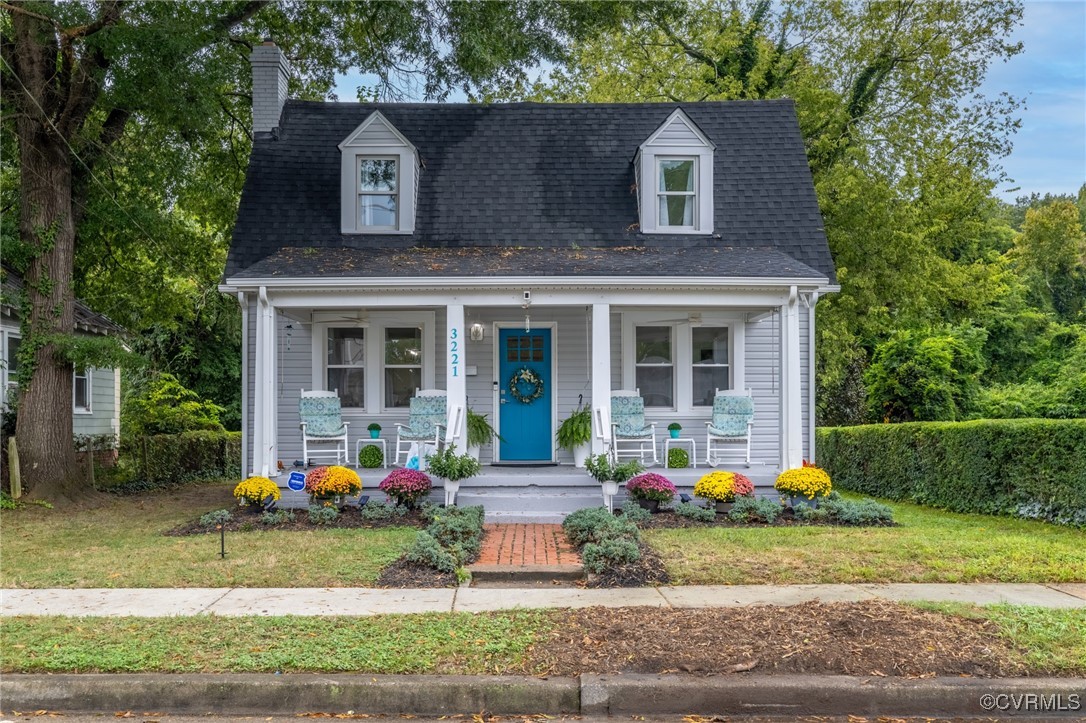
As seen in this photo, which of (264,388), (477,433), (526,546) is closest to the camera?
(526,546)

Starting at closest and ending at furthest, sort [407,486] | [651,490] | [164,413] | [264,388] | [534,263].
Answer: [407,486] < [651,490] < [264,388] < [534,263] < [164,413]

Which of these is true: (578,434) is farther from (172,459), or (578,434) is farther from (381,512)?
(172,459)

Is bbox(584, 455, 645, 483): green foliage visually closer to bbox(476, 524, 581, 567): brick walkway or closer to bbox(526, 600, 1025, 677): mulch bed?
bbox(476, 524, 581, 567): brick walkway

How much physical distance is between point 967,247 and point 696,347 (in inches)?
945

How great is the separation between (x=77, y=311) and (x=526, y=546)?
46.1 ft

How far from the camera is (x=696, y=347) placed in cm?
1412

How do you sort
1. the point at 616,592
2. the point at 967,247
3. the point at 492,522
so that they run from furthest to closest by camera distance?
the point at 967,247 → the point at 492,522 → the point at 616,592

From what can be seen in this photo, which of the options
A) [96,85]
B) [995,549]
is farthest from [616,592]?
[96,85]

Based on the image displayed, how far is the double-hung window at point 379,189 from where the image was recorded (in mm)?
14367

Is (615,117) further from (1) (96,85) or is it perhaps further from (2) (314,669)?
(2) (314,669)

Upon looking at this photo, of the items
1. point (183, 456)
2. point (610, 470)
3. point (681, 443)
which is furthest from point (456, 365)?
point (183, 456)

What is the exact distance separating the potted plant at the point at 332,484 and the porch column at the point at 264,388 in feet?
2.68

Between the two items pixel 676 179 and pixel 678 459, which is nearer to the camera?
pixel 678 459

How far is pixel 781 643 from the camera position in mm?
5508
